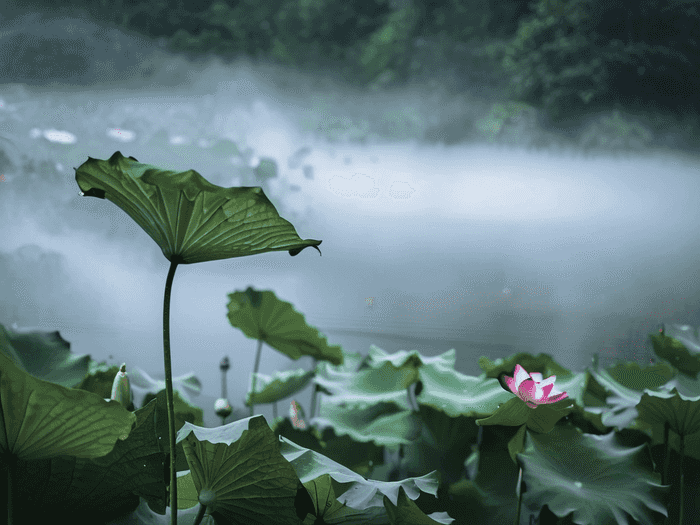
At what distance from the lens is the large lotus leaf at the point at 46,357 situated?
25.1 inches

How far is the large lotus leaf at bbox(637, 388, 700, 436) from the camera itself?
638 mm

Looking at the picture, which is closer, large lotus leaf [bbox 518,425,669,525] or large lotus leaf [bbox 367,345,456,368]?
large lotus leaf [bbox 518,425,669,525]

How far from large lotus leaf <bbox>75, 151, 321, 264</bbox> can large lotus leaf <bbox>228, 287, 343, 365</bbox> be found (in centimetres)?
56

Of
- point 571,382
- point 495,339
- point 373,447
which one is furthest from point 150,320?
point 571,382

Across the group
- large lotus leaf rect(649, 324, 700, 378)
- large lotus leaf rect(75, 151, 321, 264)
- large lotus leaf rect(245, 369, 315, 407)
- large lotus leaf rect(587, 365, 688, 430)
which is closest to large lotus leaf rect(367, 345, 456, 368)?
large lotus leaf rect(245, 369, 315, 407)

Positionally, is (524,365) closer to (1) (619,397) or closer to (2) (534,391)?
(1) (619,397)

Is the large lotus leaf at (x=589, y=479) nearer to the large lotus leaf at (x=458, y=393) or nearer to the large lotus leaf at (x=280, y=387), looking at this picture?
the large lotus leaf at (x=458, y=393)

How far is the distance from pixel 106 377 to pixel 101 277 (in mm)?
1187

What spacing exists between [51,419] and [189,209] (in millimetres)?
181

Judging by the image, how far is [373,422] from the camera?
3.42 feet

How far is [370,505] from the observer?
1.67ft

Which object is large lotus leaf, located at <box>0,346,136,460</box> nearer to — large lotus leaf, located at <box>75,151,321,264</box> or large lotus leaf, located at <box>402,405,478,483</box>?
large lotus leaf, located at <box>75,151,321,264</box>

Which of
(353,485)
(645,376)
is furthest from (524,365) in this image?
(353,485)

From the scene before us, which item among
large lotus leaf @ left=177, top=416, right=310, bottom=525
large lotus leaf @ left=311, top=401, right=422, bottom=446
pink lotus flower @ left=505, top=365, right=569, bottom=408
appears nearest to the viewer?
large lotus leaf @ left=177, top=416, right=310, bottom=525
